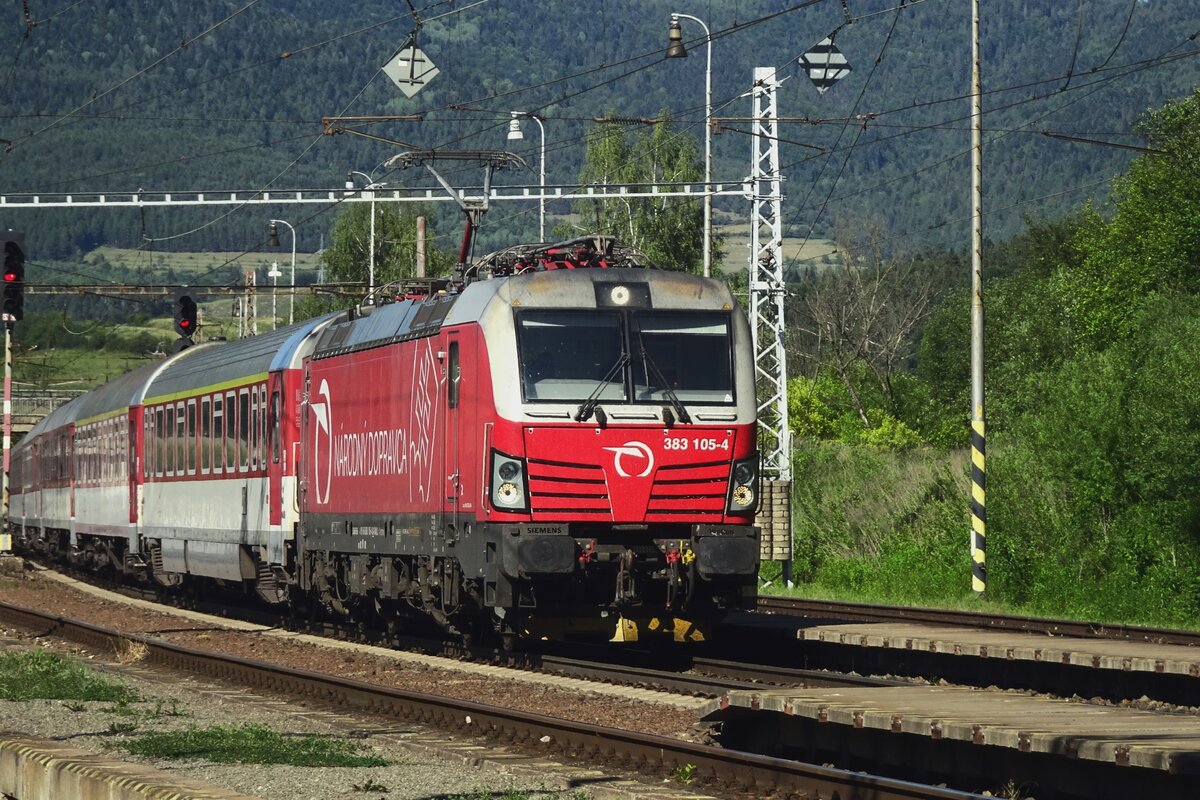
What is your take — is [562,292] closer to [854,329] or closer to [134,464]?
[134,464]

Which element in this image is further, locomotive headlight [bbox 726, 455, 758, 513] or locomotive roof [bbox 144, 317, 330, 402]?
locomotive roof [bbox 144, 317, 330, 402]

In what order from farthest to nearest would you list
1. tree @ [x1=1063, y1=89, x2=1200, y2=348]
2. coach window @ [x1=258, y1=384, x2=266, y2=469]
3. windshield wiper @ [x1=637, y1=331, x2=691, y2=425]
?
tree @ [x1=1063, y1=89, x2=1200, y2=348], coach window @ [x1=258, y1=384, x2=266, y2=469], windshield wiper @ [x1=637, y1=331, x2=691, y2=425]

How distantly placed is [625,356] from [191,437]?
1391 centimetres

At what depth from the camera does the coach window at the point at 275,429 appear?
24625 millimetres

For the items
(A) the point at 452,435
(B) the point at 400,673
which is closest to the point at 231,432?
(B) the point at 400,673

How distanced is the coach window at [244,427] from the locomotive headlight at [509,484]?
9715 millimetres

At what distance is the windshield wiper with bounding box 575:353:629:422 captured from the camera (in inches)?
674

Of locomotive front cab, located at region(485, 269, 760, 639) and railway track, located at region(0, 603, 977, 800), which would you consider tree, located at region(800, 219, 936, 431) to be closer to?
locomotive front cab, located at region(485, 269, 760, 639)

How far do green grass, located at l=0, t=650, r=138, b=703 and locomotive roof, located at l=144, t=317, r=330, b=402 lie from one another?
6022 mm

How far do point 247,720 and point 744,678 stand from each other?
203 inches

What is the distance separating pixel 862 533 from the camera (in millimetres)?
37750

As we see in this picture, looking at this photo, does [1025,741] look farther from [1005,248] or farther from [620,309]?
[1005,248]

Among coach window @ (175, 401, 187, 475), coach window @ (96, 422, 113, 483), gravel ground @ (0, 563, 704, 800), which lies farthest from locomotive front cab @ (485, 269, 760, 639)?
coach window @ (96, 422, 113, 483)

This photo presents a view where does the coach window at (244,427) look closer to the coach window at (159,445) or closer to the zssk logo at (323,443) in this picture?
the zssk logo at (323,443)
